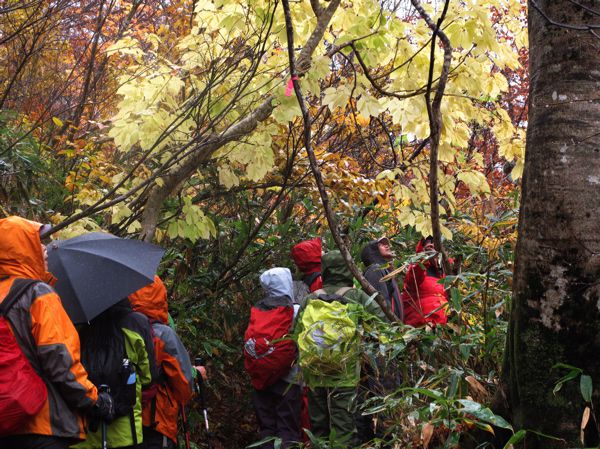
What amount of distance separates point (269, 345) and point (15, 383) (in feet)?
7.64

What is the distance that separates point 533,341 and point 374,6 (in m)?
3.08

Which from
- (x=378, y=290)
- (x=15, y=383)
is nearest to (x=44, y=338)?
(x=15, y=383)

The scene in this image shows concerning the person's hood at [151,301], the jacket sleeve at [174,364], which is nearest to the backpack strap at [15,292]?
the person's hood at [151,301]

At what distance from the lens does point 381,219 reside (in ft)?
27.4

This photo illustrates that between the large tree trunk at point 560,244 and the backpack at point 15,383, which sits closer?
the large tree trunk at point 560,244

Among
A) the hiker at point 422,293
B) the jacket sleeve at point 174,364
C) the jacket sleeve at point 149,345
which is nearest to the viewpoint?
the jacket sleeve at point 149,345

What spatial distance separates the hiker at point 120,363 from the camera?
346cm

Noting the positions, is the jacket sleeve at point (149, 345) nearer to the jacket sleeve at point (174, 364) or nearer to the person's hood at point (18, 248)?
the jacket sleeve at point (174, 364)

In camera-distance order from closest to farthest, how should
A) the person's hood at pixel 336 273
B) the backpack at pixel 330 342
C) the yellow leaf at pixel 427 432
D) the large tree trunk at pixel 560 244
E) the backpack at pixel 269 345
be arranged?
1. the large tree trunk at pixel 560 244
2. the yellow leaf at pixel 427 432
3. the backpack at pixel 330 342
4. the person's hood at pixel 336 273
5. the backpack at pixel 269 345

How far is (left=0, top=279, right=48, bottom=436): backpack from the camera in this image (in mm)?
2842

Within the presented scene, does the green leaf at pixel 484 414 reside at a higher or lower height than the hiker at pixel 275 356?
higher

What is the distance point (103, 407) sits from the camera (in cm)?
326

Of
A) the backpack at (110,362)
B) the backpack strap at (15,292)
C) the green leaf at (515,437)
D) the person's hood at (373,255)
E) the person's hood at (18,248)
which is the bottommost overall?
the backpack at (110,362)

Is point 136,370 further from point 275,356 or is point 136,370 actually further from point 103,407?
point 275,356
